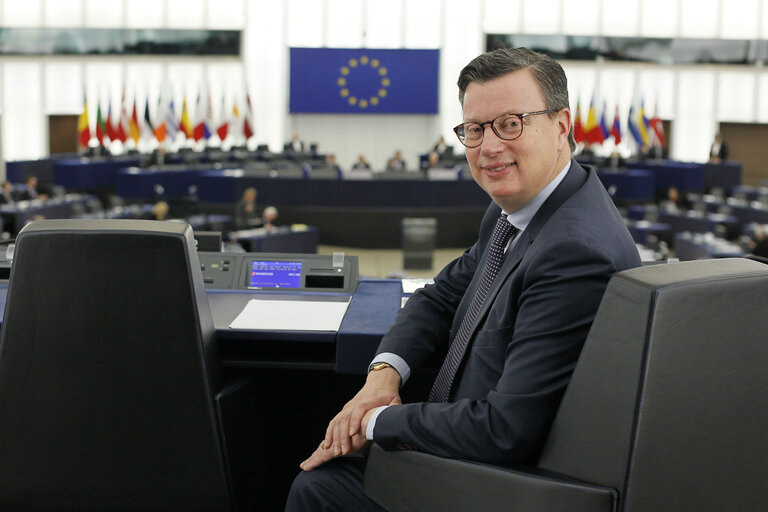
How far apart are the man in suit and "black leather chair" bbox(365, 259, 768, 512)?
0.37 feet

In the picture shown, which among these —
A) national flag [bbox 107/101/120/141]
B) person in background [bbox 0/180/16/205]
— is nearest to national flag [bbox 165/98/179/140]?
national flag [bbox 107/101/120/141]

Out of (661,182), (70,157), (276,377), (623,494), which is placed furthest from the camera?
(70,157)

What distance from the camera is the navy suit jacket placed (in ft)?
4.72

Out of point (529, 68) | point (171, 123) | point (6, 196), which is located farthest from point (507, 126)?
point (171, 123)

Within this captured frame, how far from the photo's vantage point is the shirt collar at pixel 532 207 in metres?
1.70

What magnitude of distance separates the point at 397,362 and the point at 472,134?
1.79ft

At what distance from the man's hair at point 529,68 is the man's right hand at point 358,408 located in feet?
2.19

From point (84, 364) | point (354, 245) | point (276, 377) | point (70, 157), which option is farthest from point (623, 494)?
point (70, 157)

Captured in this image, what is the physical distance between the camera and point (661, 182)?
16.4 m

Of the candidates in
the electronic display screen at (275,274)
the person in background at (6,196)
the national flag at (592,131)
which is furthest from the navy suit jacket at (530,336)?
the national flag at (592,131)

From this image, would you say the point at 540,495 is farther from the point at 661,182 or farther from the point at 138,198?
the point at 661,182

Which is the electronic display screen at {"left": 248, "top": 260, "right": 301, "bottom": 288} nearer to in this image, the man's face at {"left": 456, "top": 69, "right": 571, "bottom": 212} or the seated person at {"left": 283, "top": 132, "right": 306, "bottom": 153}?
the man's face at {"left": 456, "top": 69, "right": 571, "bottom": 212}

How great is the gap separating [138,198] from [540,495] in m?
14.4

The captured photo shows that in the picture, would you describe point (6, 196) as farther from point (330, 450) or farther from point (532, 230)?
point (532, 230)
